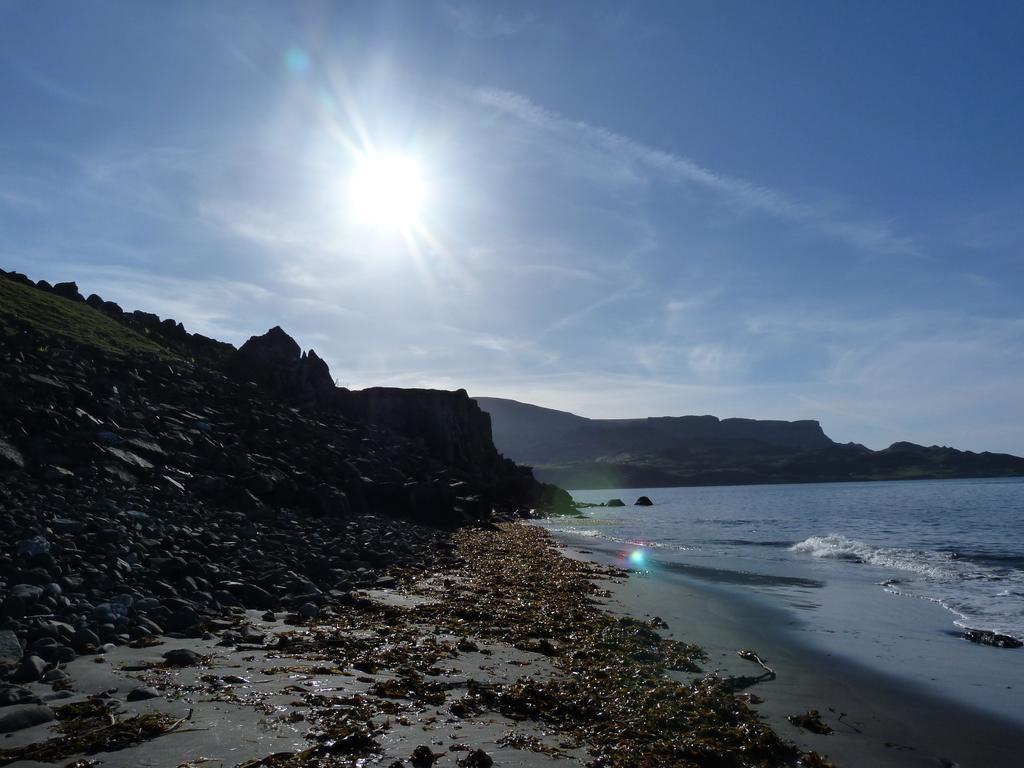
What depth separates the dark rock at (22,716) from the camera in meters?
4.87

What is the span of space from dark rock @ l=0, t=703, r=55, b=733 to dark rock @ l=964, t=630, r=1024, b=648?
14121mm

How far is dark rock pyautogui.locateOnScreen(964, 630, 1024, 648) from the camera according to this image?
11266 millimetres

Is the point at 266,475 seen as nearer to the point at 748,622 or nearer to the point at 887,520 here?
the point at 748,622

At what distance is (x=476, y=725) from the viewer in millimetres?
6121

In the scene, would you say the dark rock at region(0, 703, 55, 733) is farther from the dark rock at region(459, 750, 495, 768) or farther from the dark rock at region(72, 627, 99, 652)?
the dark rock at region(459, 750, 495, 768)

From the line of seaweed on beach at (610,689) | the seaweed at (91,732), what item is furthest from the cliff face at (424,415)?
the seaweed at (91,732)

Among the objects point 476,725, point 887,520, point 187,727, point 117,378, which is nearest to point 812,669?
point 476,725

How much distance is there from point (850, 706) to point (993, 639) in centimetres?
587

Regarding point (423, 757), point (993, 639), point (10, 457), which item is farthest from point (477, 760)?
point (10, 457)

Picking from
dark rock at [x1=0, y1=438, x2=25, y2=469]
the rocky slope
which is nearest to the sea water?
the rocky slope

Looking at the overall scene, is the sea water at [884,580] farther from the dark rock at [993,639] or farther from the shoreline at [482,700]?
the shoreline at [482,700]

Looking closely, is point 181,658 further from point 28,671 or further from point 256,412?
point 256,412

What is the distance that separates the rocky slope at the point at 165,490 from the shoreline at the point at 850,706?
6.89 m

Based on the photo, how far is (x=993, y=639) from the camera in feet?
37.8
